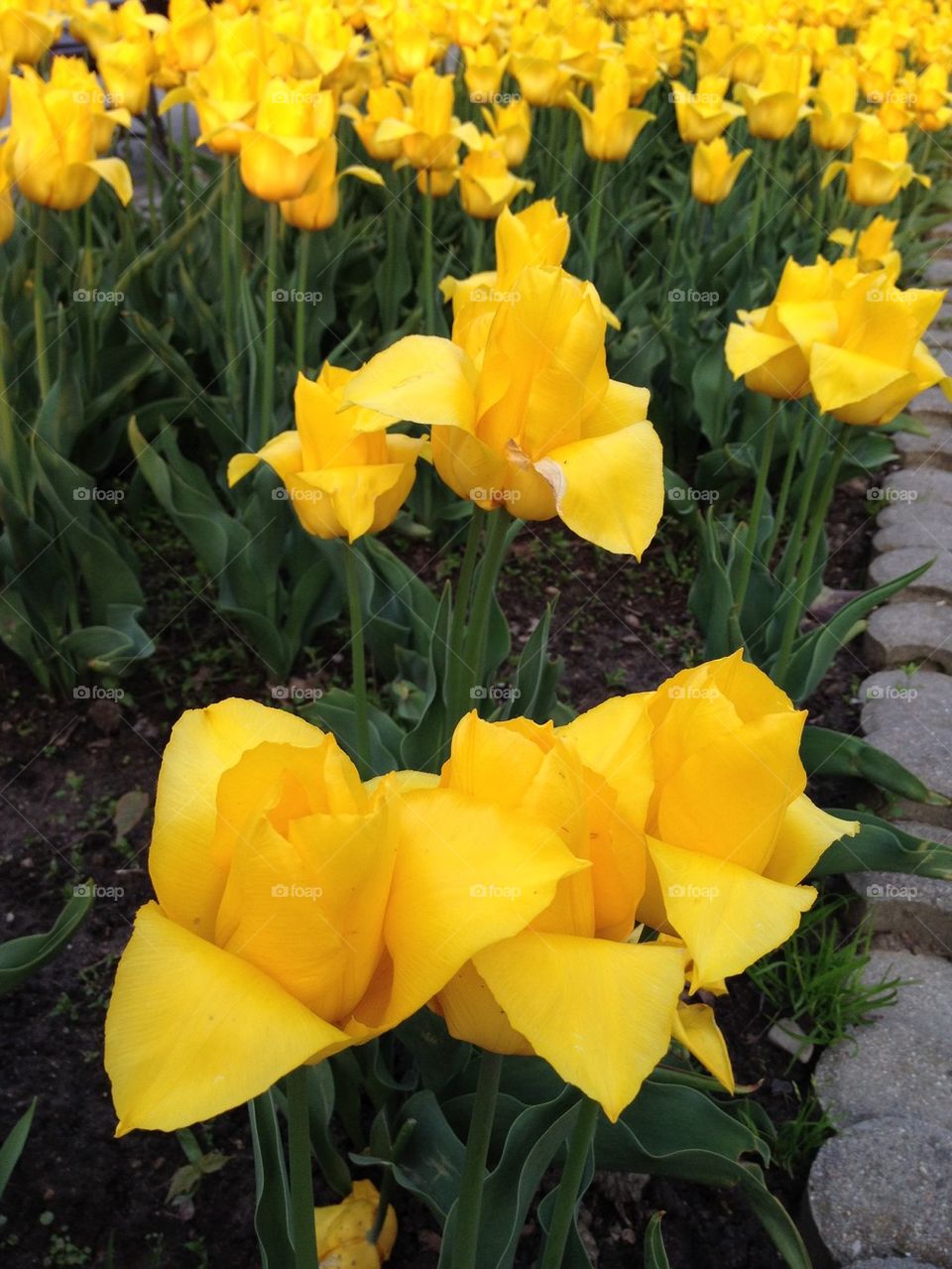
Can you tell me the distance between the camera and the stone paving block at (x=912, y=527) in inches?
117

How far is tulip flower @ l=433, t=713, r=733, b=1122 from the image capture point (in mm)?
511

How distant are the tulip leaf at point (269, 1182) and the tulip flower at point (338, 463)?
1.94 ft

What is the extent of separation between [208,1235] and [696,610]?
148 cm

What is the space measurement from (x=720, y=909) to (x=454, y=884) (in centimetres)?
15

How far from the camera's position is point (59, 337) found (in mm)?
2137

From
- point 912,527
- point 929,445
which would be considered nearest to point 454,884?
point 912,527

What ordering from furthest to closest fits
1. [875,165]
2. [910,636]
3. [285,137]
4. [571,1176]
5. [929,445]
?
[929,445] < [875,165] < [910,636] < [285,137] < [571,1176]

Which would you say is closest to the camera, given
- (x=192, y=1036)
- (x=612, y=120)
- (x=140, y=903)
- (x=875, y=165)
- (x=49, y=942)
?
(x=192, y=1036)

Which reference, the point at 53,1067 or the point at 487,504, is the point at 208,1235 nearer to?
the point at 53,1067

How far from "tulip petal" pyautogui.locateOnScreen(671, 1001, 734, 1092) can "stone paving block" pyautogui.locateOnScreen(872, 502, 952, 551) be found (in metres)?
2.49

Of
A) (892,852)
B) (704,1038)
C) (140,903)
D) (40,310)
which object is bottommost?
(140,903)

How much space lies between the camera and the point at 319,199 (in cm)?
210

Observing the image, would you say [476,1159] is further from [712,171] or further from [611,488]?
[712,171]

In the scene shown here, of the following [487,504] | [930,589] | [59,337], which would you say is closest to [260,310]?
[59,337]
